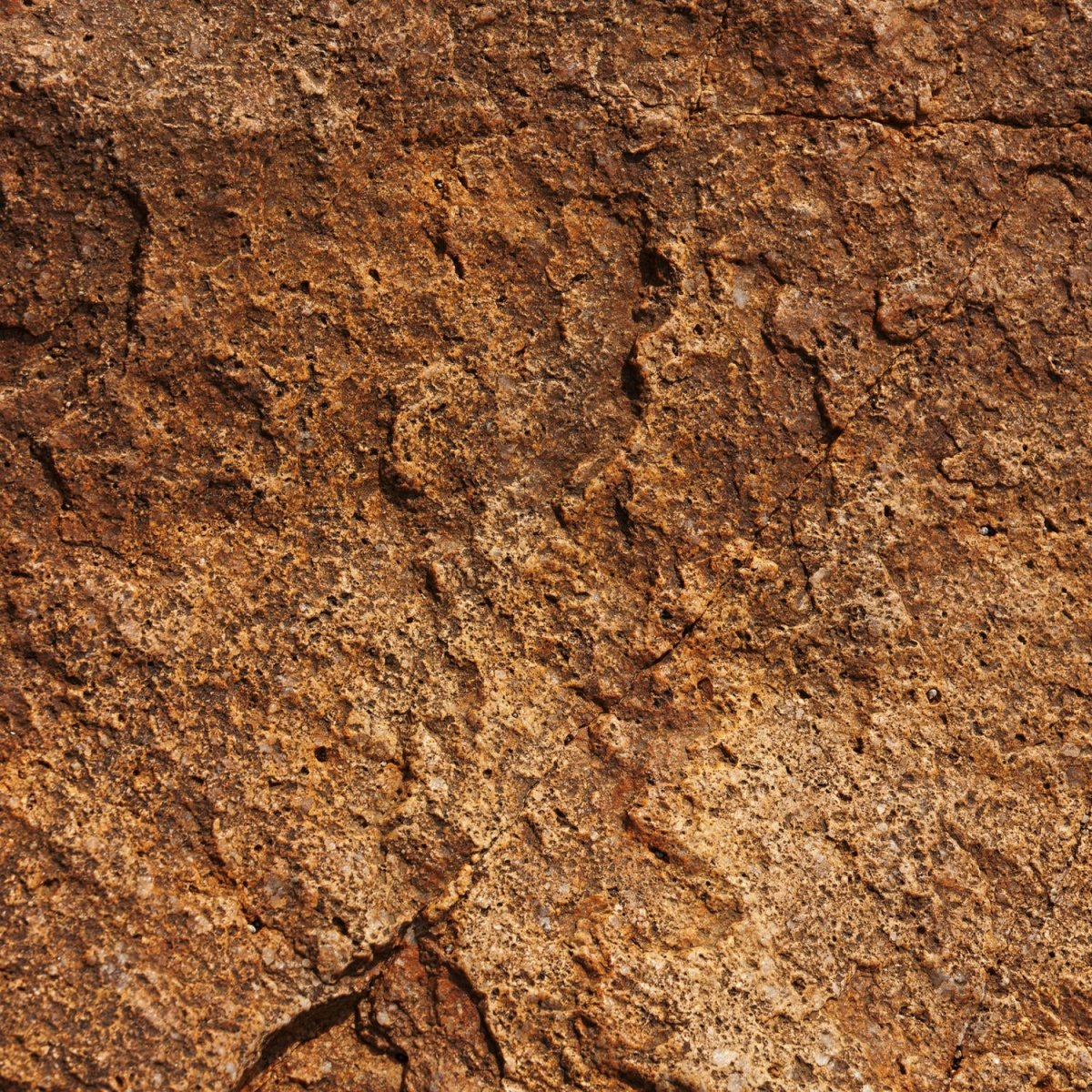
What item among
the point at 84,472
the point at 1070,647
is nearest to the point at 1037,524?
the point at 1070,647

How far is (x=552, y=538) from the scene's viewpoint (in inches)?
65.0

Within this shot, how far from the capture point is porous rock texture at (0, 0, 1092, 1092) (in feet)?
5.07

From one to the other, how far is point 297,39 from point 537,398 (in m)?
0.61

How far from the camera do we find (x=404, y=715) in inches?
63.2

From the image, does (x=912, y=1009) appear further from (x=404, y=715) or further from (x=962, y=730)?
(x=404, y=715)

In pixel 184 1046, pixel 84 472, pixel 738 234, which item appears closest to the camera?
pixel 184 1046

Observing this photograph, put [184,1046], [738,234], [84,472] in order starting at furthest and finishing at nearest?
[738,234]
[84,472]
[184,1046]

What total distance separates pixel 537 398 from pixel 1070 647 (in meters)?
0.87

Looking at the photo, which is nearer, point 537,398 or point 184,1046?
→ point 184,1046

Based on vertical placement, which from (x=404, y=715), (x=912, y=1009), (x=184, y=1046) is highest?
(x=404, y=715)

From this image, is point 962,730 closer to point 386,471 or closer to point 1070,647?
point 1070,647

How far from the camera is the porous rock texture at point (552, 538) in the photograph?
1.55 m

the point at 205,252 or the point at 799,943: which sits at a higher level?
the point at 205,252

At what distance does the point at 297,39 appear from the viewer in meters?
1.63
